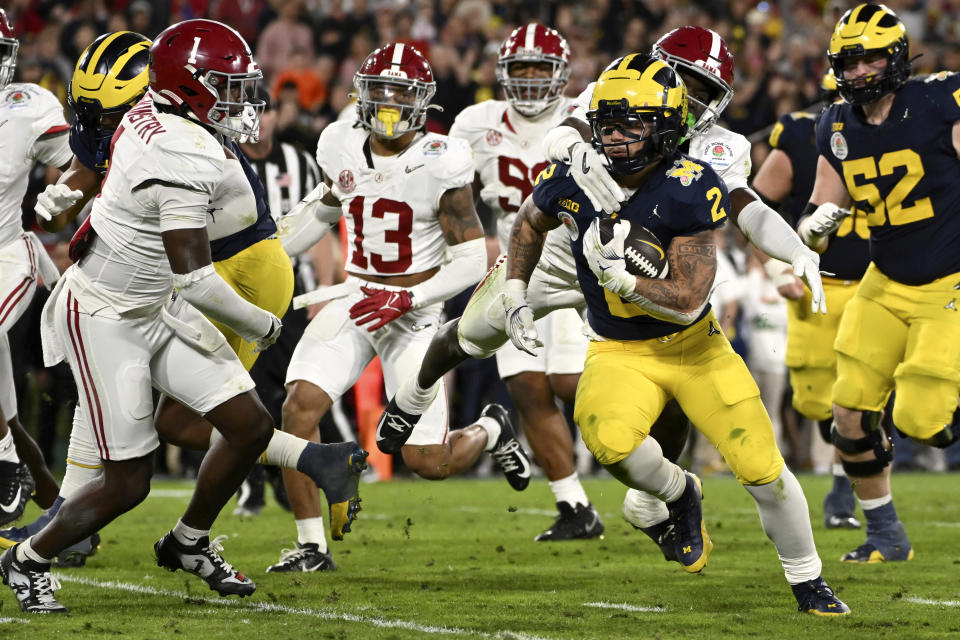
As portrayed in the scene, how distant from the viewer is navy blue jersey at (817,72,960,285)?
5383 millimetres

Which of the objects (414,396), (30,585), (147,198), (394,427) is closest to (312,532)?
(394,427)

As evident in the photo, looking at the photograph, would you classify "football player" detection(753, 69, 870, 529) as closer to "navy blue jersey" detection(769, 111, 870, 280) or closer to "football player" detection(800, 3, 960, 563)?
"navy blue jersey" detection(769, 111, 870, 280)

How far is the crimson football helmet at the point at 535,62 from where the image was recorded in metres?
6.73

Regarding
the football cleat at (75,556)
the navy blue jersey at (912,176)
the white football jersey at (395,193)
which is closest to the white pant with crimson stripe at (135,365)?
the football cleat at (75,556)

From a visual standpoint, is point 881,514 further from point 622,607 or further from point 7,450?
point 7,450

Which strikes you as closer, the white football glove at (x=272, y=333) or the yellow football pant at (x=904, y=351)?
the white football glove at (x=272, y=333)

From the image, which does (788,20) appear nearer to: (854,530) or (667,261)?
(854,530)

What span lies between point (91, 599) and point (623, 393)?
1.99m

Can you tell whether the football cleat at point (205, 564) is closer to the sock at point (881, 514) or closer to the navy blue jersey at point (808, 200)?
the sock at point (881, 514)

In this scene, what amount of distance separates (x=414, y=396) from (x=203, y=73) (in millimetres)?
1623

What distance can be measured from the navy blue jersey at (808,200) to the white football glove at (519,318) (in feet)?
7.36

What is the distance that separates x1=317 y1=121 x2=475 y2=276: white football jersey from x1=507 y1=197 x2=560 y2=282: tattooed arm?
1237 millimetres

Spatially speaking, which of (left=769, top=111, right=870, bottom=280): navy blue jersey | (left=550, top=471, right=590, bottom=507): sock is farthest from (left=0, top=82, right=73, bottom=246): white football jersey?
(left=769, top=111, right=870, bottom=280): navy blue jersey

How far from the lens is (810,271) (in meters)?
4.33
